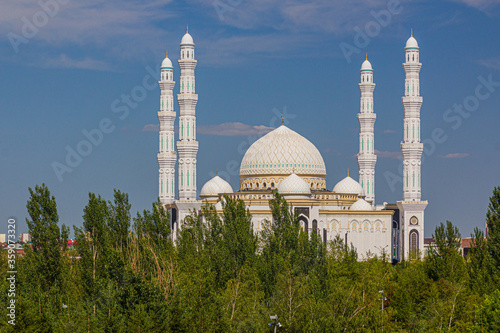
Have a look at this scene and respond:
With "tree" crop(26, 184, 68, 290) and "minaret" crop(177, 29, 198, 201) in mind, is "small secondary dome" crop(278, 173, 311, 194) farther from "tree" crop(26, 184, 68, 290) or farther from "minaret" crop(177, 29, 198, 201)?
"tree" crop(26, 184, 68, 290)

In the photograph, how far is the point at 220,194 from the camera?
58.4 metres

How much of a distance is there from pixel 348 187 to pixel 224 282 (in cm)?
3111

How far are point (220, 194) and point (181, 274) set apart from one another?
30.8 m

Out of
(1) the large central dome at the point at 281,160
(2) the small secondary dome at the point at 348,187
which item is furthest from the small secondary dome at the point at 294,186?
(2) the small secondary dome at the point at 348,187

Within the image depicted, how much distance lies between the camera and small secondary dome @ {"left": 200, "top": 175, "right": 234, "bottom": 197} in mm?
60688

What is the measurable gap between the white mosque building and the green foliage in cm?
1685

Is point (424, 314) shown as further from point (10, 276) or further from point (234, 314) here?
point (10, 276)

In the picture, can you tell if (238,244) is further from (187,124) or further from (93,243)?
(187,124)

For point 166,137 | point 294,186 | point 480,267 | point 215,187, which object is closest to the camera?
point 480,267

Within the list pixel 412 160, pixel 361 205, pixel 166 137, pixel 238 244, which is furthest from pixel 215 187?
pixel 238 244

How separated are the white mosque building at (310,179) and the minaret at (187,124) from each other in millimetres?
68

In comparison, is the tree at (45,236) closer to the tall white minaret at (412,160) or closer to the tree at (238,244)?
the tree at (238,244)

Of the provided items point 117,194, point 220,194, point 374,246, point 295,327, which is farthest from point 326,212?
point 295,327

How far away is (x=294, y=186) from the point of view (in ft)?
180
